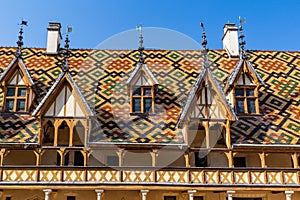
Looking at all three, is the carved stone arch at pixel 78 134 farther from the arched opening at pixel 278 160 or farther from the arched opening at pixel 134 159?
the arched opening at pixel 278 160

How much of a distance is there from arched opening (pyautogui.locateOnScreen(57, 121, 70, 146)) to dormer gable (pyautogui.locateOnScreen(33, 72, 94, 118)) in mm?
1146

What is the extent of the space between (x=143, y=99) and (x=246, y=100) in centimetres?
557

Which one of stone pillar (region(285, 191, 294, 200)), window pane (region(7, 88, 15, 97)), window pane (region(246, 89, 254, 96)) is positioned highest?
window pane (region(246, 89, 254, 96))

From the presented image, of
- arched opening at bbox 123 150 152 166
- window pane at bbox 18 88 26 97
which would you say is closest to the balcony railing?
arched opening at bbox 123 150 152 166

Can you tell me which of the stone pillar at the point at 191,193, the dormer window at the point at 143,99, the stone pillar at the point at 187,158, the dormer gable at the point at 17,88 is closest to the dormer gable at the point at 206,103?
the stone pillar at the point at 187,158

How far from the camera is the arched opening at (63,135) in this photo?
21203mm

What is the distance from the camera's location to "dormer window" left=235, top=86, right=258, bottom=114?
2283 centimetres

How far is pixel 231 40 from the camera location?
2870 centimetres

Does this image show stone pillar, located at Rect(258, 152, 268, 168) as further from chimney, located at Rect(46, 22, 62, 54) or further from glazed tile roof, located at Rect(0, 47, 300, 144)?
chimney, located at Rect(46, 22, 62, 54)

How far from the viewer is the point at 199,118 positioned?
20531 mm

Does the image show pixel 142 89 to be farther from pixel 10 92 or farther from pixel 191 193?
pixel 10 92

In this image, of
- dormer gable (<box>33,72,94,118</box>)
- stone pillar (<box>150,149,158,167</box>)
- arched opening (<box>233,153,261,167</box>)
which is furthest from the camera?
arched opening (<box>233,153,261,167</box>)

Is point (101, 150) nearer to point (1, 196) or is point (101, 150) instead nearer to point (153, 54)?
point (1, 196)

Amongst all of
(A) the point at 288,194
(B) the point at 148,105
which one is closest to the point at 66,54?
(B) the point at 148,105
